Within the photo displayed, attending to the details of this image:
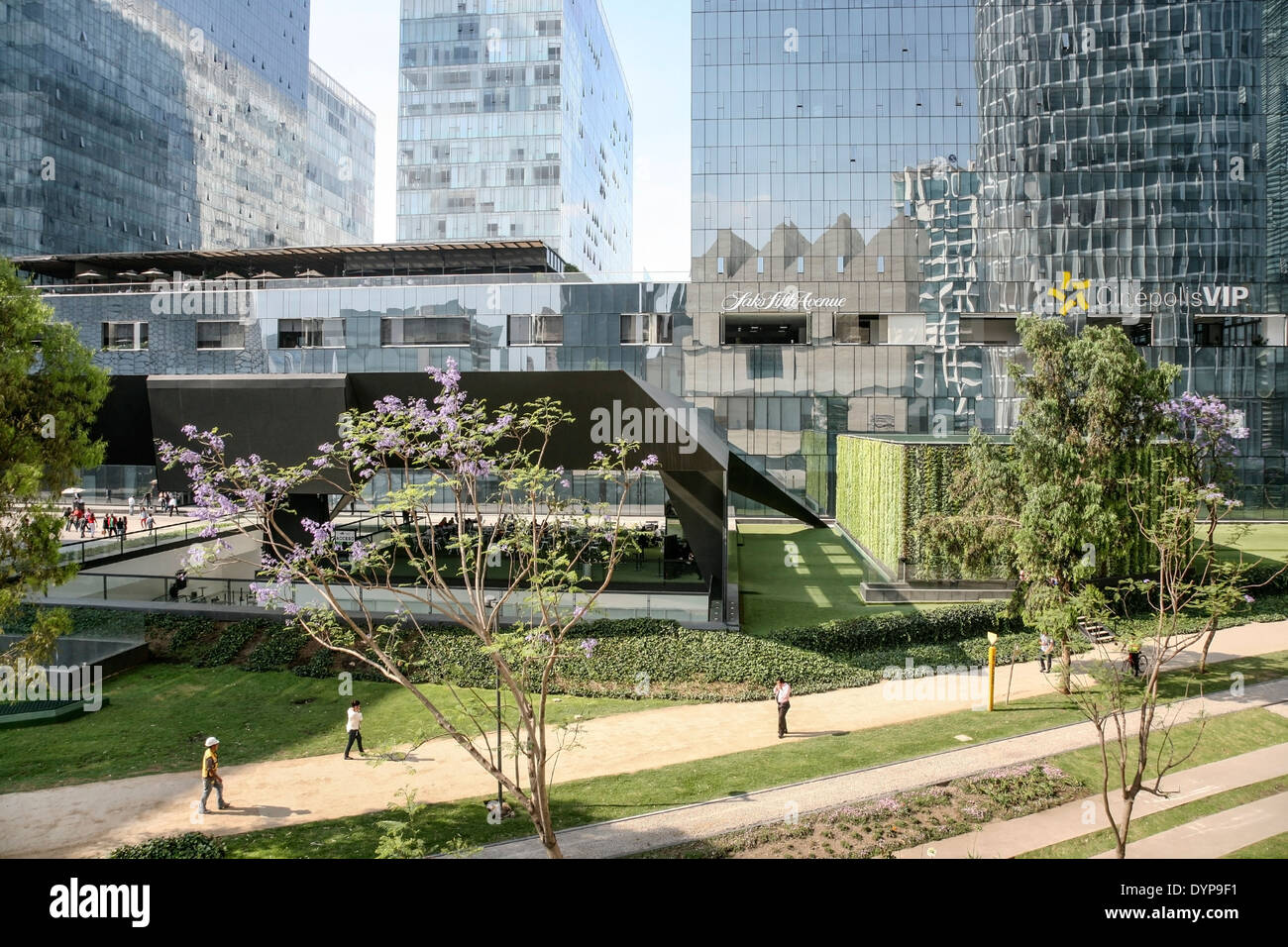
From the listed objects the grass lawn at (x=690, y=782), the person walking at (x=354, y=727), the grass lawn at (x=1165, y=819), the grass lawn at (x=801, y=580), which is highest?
the grass lawn at (x=801, y=580)

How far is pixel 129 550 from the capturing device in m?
30.9

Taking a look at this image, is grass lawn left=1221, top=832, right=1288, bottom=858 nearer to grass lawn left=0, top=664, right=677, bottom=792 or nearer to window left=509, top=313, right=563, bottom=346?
grass lawn left=0, top=664, right=677, bottom=792

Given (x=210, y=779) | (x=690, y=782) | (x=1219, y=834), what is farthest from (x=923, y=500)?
(x=210, y=779)

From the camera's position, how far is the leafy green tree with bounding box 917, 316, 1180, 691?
65.4 feet

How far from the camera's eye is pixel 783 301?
54.4 metres

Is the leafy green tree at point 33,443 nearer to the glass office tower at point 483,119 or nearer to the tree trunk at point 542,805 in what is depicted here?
the tree trunk at point 542,805

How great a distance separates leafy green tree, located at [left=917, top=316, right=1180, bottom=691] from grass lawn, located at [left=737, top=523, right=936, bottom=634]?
637cm


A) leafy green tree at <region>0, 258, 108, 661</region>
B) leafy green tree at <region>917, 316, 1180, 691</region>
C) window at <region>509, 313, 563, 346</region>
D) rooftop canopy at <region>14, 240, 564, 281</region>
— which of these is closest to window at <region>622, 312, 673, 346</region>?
window at <region>509, 313, 563, 346</region>

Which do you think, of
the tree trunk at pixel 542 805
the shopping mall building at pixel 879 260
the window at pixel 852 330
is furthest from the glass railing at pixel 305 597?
the window at pixel 852 330

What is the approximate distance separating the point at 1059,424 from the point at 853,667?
27.1 ft

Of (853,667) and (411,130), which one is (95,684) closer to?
(853,667)

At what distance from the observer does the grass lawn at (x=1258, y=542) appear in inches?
1409

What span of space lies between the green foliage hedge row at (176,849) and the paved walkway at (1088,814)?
33.7 ft

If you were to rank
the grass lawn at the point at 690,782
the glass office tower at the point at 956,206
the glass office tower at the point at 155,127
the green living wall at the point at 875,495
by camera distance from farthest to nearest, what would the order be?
the glass office tower at the point at 155,127 → the glass office tower at the point at 956,206 → the green living wall at the point at 875,495 → the grass lawn at the point at 690,782
